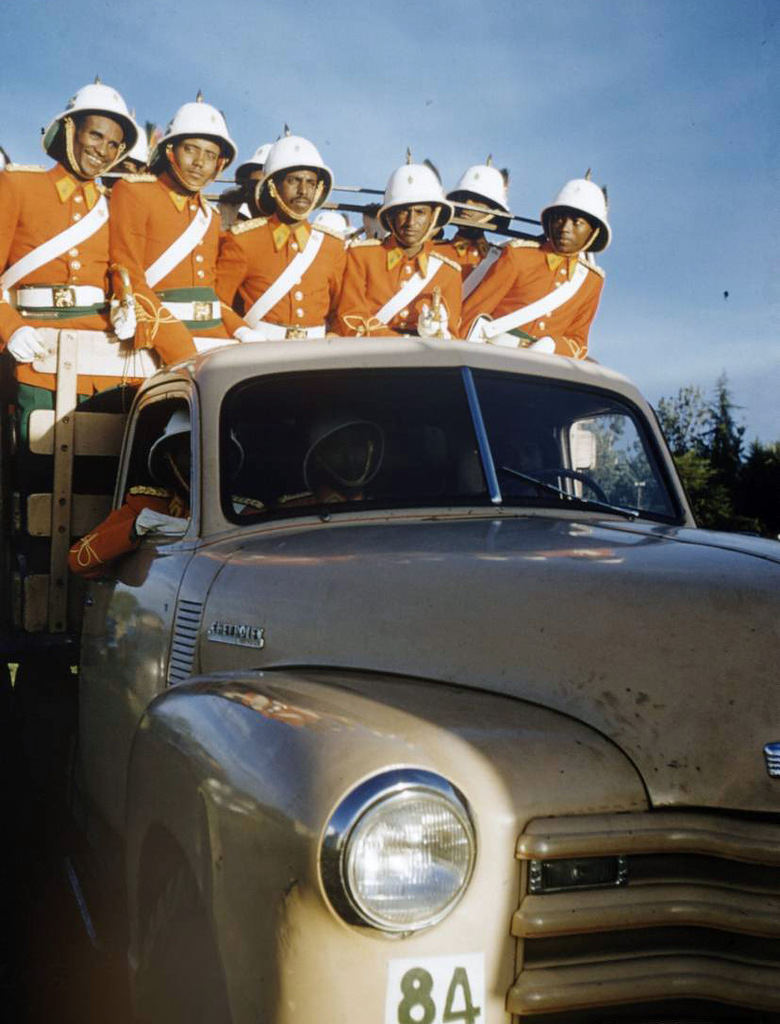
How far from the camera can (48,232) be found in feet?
17.2

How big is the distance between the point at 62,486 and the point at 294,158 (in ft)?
9.41

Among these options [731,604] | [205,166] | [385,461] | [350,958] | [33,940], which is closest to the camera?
[350,958]

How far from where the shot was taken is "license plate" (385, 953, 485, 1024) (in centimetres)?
152

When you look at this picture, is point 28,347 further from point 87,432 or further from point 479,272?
point 479,272

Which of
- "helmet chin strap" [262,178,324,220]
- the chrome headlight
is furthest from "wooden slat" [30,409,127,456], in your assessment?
the chrome headlight

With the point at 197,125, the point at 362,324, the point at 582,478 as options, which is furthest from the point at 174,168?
the point at 582,478

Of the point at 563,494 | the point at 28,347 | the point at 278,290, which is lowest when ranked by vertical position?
the point at 563,494

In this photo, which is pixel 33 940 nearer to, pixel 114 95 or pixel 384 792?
pixel 384 792

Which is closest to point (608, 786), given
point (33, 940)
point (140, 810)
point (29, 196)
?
point (140, 810)

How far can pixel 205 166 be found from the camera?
5.86 m

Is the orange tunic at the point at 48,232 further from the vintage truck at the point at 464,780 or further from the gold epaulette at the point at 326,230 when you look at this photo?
the vintage truck at the point at 464,780

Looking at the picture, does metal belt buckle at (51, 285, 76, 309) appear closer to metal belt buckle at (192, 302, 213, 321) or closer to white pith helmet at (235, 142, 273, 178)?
metal belt buckle at (192, 302, 213, 321)

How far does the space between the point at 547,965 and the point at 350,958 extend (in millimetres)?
308

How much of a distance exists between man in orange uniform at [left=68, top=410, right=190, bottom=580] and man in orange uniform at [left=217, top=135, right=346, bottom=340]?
2.64 m
